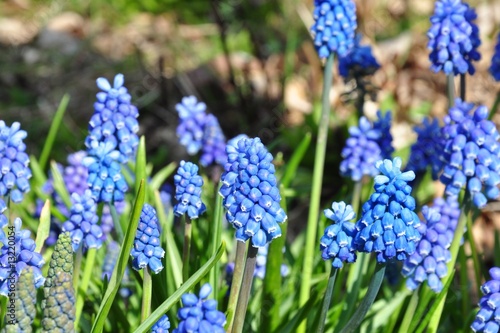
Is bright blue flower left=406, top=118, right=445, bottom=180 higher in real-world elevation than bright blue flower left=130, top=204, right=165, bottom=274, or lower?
higher

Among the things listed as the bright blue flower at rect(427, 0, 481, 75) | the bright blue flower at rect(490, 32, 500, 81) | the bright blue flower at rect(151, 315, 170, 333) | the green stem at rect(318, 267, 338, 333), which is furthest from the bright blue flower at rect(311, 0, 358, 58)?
the bright blue flower at rect(151, 315, 170, 333)

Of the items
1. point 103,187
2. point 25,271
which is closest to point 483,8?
point 103,187

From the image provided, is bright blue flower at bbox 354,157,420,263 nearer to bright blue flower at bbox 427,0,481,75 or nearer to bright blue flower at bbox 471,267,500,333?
bright blue flower at bbox 471,267,500,333

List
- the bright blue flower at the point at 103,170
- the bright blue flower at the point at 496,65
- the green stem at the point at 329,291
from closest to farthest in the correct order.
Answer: the green stem at the point at 329,291 < the bright blue flower at the point at 103,170 < the bright blue flower at the point at 496,65

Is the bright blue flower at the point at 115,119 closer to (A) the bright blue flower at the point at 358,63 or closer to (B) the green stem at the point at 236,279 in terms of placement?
(B) the green stem at the point at 236,279

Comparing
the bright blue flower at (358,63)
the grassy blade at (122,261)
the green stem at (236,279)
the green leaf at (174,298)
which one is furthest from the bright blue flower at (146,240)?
the bright blue flower at (358,63)

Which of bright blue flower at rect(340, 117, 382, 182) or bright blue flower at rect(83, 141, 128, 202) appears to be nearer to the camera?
bright blue flower at rect(83, 141, 128, 202)

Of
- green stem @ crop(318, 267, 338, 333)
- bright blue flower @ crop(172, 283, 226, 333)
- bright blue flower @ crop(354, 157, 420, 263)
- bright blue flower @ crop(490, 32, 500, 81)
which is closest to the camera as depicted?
bright blue flower @ crop(172, 283, 226, 333)
